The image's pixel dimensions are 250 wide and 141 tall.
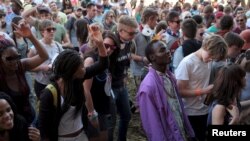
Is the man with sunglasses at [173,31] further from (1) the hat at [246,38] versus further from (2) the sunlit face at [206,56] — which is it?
(2) the sunlit face at [206,56]

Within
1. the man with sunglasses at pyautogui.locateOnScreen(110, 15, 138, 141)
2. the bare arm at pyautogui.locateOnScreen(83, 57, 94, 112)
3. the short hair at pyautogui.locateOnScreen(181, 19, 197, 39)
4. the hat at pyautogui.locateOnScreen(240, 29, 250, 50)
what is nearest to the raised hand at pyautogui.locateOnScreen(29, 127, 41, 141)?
the bare arm at pyautogui.locateOnScreen(83, 57, 94, 112)

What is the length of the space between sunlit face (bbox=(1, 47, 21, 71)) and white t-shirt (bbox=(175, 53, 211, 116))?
1.76 meters

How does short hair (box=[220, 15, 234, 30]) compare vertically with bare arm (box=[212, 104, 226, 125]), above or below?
above

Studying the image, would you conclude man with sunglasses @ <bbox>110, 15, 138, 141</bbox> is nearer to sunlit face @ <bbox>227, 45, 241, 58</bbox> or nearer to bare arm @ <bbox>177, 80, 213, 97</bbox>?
bare arm @ <bbox>177, 80, 213, 97</bbox>

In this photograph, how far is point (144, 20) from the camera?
264 inches

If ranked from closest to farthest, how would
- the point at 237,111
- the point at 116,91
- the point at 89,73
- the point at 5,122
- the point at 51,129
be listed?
1. the point at 5,122
2. the point at 51,129
3. the point at 237,111
4. the point at 89,73
5. the point at 116,91

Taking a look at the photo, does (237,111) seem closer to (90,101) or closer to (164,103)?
(164,103)

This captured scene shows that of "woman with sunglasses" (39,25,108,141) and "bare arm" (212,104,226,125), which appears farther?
"bare arm" (212,104,226,125)

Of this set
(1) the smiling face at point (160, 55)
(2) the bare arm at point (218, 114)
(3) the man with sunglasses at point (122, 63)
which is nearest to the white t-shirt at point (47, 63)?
(3) the man with sunglasses at point (122, 63)

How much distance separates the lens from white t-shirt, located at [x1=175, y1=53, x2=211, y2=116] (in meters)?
4.03

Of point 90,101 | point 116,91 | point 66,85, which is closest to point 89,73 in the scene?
point 90,101

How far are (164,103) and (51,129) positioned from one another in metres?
1.10

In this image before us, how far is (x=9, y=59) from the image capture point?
3162mm

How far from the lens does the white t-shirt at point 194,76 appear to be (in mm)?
4027
